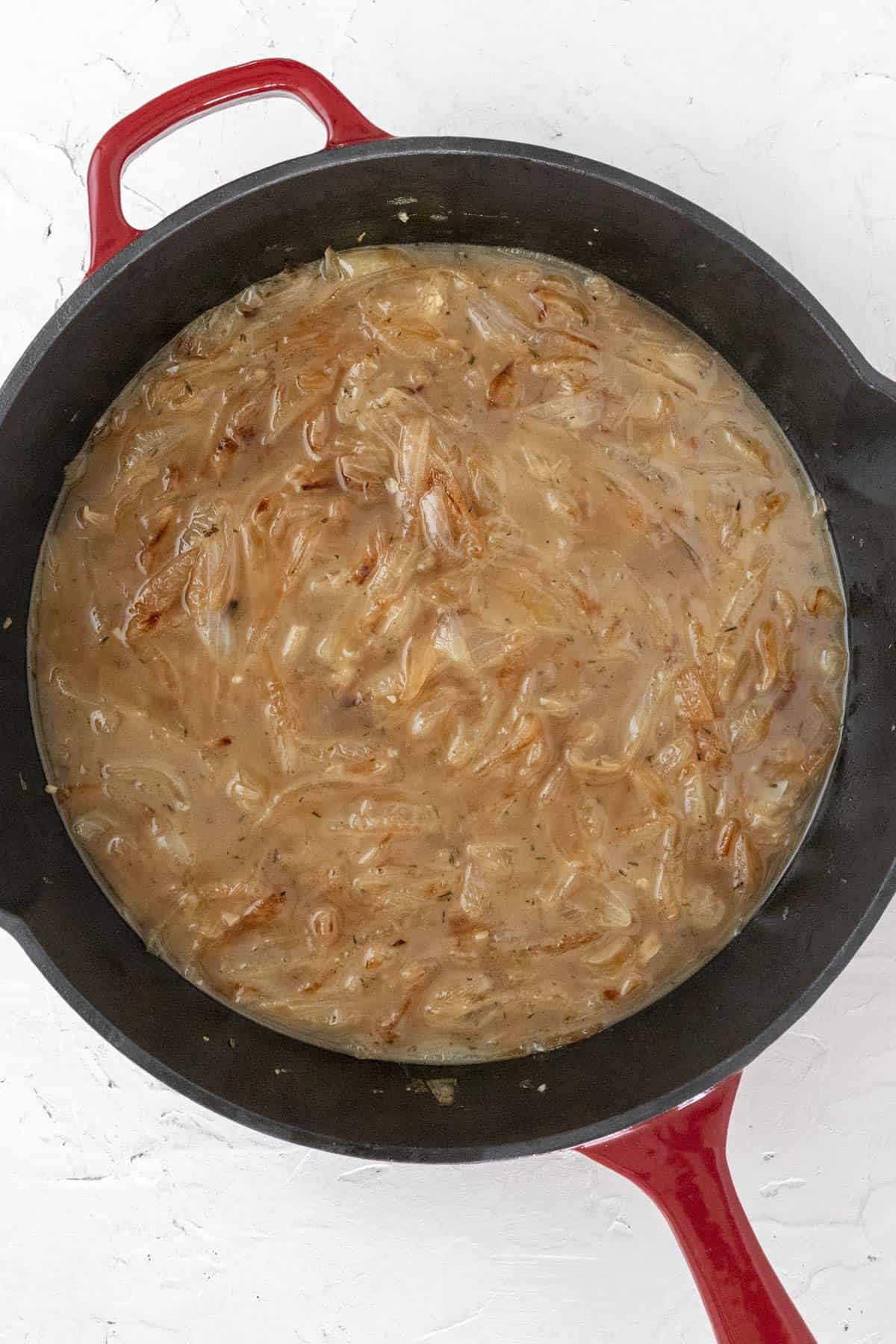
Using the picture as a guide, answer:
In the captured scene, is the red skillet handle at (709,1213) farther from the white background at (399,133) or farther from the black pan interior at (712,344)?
the white background at (399,133)

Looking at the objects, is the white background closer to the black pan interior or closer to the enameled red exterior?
the black pan interior

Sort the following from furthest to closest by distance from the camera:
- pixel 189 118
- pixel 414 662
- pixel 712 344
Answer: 1. pixel 712 344
2. pixel 414 662
3. pixel 189 118

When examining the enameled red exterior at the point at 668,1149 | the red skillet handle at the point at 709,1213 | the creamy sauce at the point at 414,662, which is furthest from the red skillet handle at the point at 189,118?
the red skillet handle at the point at 709,1213

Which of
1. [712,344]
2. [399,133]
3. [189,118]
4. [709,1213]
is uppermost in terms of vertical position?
[399,133]

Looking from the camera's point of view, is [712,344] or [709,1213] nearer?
[709,1213]

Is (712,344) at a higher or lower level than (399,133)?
lower

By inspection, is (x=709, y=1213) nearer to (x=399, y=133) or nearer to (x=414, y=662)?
(x=414, y=662)

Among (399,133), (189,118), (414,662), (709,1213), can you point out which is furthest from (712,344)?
(709,1213)

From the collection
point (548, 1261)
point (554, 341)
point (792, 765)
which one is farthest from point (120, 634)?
point (548, 1261)

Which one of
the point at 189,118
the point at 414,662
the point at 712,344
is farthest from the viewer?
the point at 712,344
